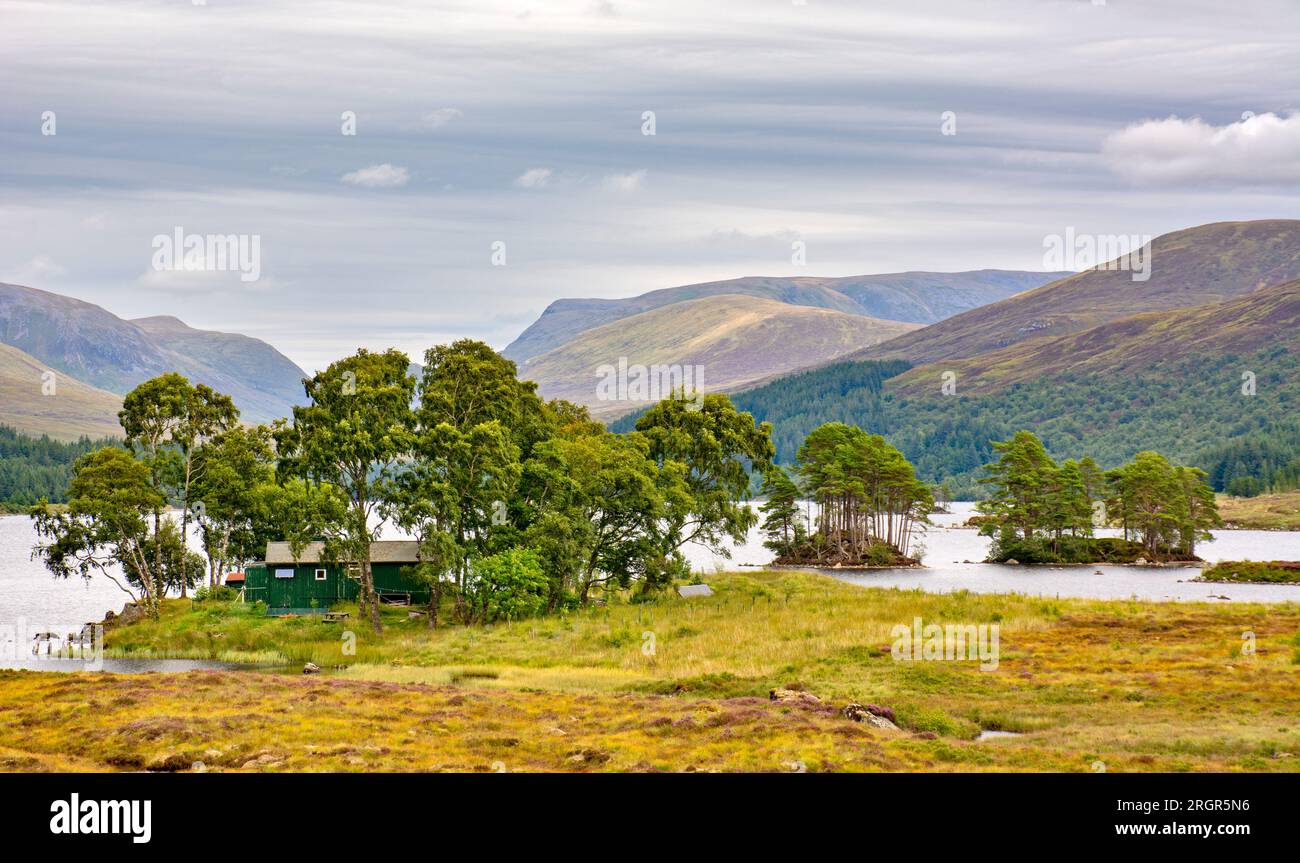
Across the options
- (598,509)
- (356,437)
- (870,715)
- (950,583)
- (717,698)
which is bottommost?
(950,583)

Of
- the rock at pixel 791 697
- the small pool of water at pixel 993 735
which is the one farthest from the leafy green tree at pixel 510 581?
the small pool of water at pixel 993 735

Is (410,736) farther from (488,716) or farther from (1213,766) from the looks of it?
(1213,766)

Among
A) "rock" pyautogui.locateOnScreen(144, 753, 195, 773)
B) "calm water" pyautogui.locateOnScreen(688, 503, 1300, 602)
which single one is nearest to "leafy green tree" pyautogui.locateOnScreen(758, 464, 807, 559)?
"calm water" pyautogui.locateOnScreen(688, 503, 1300, 602)

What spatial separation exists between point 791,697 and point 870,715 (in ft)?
13.8

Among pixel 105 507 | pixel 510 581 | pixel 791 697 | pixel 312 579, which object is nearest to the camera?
pixel 791 697

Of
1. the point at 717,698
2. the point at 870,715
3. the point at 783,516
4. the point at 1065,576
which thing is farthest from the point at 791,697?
the point at 783,516

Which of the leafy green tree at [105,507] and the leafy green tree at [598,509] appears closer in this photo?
the leafy green tree at [598,509]

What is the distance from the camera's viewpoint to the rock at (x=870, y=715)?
36906 millimetres

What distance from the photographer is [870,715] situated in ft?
123

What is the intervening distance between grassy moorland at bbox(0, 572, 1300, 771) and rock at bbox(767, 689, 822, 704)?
2.72 ft

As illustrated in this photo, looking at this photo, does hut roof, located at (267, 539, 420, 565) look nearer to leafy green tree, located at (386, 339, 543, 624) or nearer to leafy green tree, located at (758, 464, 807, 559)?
leafy green tree, located at (386, 339, 543, 624)

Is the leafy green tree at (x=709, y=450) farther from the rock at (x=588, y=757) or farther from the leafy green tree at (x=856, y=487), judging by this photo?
the rock at (x=588, y=757)

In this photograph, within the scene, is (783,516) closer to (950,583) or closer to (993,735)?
(950,583)

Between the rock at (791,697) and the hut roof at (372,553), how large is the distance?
43148mm
